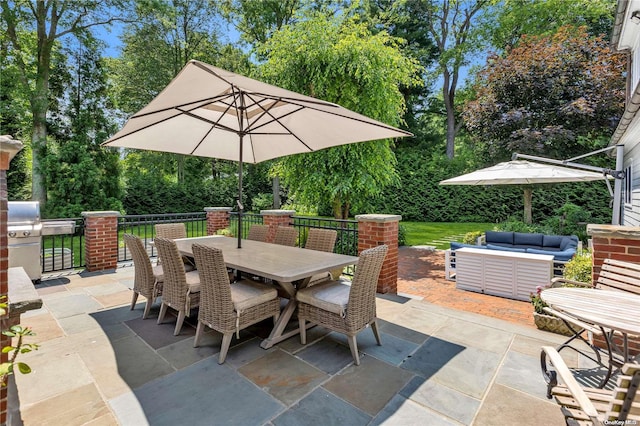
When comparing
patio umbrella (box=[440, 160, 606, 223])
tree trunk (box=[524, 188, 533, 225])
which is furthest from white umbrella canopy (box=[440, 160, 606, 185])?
tree trunk (box=[524, 188, 533, 225])

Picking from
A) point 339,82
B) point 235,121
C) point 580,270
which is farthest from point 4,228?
point 339,82

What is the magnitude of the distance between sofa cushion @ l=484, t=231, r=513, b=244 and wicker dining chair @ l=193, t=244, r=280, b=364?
19.3ft

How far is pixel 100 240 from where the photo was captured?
5633 mm

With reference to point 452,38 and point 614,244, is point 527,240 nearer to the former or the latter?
point 614,244

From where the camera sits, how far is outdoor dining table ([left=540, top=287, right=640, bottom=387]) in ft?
5.69

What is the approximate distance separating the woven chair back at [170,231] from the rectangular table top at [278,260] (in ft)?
2.36

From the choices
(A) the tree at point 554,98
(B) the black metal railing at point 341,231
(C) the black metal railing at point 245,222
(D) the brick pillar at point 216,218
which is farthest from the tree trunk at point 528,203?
(D) the brick pillar at point 216,218

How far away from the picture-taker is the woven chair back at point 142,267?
3504 mm

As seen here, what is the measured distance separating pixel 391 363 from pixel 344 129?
252cm

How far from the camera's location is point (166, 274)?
3.28m

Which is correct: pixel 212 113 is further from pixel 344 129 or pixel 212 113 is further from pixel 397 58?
pixel 397 58

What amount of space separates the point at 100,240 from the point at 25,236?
1115mm

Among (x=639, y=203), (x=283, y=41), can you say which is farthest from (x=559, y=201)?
(x=283, y=41)

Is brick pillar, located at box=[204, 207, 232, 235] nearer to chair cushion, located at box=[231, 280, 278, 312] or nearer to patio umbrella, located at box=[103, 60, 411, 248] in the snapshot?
patio umbrella, located at box=[103, 60, 411, 248]
